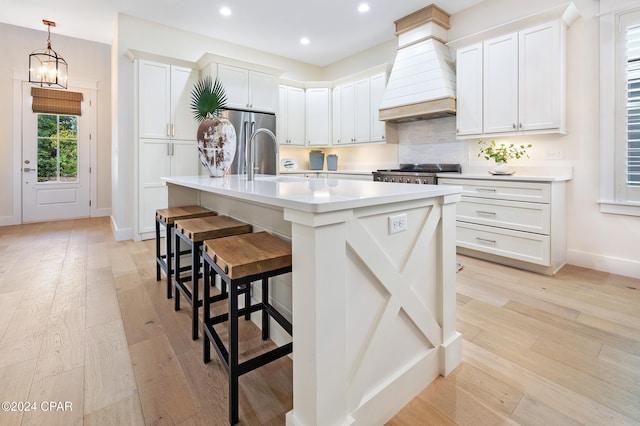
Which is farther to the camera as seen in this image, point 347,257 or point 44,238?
point 44,238

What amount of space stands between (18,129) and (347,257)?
685cm

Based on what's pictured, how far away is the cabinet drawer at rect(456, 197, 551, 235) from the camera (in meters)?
2.95

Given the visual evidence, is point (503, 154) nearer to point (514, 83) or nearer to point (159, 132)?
point (514, 83)

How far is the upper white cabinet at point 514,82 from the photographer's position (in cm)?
309

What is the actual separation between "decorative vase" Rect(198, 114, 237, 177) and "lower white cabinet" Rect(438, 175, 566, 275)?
8.23 ft

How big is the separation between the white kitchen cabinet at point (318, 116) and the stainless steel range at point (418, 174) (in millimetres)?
1784

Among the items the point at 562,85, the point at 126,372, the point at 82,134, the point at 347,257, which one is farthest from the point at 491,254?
the point at 82,134

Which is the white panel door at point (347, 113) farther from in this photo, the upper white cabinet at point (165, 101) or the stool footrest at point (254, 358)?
the stool footrest at point (254, 358)

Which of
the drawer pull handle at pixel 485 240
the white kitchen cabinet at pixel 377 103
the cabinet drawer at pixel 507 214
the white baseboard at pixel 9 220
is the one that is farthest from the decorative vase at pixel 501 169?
the white baseboard at pixel 9 220

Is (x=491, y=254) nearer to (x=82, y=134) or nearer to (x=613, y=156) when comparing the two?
(x=613, y=156)

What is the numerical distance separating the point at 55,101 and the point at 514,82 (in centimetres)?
713

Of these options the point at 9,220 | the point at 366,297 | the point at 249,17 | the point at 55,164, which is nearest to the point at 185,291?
the point at 366,297

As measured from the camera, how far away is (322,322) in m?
1.03

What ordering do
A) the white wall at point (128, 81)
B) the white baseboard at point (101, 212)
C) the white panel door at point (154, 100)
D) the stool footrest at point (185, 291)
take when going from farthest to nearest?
the white baseboard at point (101, 212) < the white wall at point (128, 81) < the white panel door at point (154, 100) < the stool footrest at point (185, 291)
